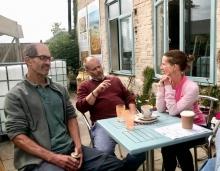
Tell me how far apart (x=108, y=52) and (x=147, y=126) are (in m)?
6.22

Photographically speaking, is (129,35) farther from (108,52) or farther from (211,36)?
(211,36)

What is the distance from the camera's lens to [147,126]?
229cm

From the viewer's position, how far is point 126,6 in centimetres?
707

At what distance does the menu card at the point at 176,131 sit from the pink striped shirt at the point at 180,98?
1.13 feet

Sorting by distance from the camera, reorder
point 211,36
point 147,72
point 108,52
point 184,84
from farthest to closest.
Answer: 1. point 108,52
2. point 147,72
3. point 211,36
4. point 184,84

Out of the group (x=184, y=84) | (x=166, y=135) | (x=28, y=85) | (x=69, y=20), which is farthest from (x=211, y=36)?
(x=69, y=20)

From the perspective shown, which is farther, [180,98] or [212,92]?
[212,92]

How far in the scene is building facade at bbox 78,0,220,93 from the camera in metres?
4.39

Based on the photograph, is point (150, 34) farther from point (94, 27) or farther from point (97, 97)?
point (94, 27)

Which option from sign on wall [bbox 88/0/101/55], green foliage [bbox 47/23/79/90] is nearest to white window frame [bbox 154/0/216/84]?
sign on wall [bbox 88/0/101/55]

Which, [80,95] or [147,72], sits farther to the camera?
[147,72]

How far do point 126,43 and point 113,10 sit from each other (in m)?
1.14

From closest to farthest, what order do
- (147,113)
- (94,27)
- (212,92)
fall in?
(147,113)
(212,92)
(94,27)

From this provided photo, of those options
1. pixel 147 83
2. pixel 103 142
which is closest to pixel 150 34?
pixel 147 83
